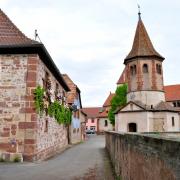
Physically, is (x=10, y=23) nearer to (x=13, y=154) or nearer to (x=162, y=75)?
(x=13, y=154)

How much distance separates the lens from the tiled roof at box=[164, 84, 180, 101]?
67.1 metres

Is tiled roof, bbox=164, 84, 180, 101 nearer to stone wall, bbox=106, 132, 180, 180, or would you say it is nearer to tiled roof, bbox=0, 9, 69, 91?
tiled roof, bbox=0, 9, 69, 91

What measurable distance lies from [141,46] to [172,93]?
3181cm

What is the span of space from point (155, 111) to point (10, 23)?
25348mm

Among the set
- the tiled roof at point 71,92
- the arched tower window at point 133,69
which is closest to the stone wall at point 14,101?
the tiled roof at point 71,92

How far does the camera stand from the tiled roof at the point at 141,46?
128 ft

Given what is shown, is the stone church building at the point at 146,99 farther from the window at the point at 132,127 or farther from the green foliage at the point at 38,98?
the green foliage at the point at 38,98

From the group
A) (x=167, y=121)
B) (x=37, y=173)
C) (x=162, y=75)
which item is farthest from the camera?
(x=162, y=75)

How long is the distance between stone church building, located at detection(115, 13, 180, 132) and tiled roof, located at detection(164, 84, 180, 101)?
29866 millimetres

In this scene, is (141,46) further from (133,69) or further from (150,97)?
(150,97)

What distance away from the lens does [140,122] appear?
36.4 m

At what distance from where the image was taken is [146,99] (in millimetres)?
37094

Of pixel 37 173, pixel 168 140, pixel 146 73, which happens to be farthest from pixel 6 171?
pixel 146 73

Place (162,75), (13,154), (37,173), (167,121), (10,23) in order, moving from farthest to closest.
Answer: (162,75) → (167,121) → (10,23) → (13,154) → (37,173)
